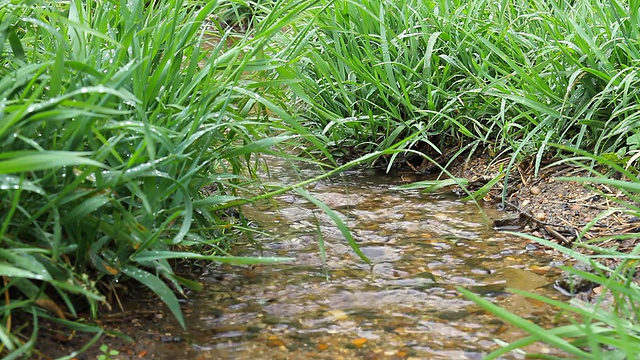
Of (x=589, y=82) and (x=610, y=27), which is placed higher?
(x=610, y=27)

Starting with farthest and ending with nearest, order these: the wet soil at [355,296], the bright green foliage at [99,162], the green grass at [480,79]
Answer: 1. the green grass at [480,79]
2. the wet soil at [355,296]
3. the bright green foliage at [99,162]

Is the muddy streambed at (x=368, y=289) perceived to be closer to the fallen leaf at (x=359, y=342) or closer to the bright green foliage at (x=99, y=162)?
the fallen leaf at (x=359, y=342)

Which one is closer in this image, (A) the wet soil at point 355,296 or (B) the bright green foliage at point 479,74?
(A) the wet soil at point 355,296

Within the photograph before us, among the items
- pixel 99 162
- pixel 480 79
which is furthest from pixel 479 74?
pixel 99 162

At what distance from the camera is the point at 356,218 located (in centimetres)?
260

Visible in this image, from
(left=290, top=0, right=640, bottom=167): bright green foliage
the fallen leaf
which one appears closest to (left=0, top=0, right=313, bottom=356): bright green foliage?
the fallen leaf

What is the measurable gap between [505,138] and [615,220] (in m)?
0.59

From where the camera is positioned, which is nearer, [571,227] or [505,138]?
[571,227]

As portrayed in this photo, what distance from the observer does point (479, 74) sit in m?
2.99

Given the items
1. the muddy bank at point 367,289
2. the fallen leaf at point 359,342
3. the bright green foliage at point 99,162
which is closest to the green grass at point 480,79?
the muddy bank at point 367,289

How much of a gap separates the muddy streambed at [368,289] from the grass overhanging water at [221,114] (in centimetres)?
14

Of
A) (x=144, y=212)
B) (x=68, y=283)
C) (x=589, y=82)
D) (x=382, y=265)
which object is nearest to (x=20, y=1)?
(x=144, y=212)

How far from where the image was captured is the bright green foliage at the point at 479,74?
2582 millimetres

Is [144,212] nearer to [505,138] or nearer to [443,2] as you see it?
[505,138]
